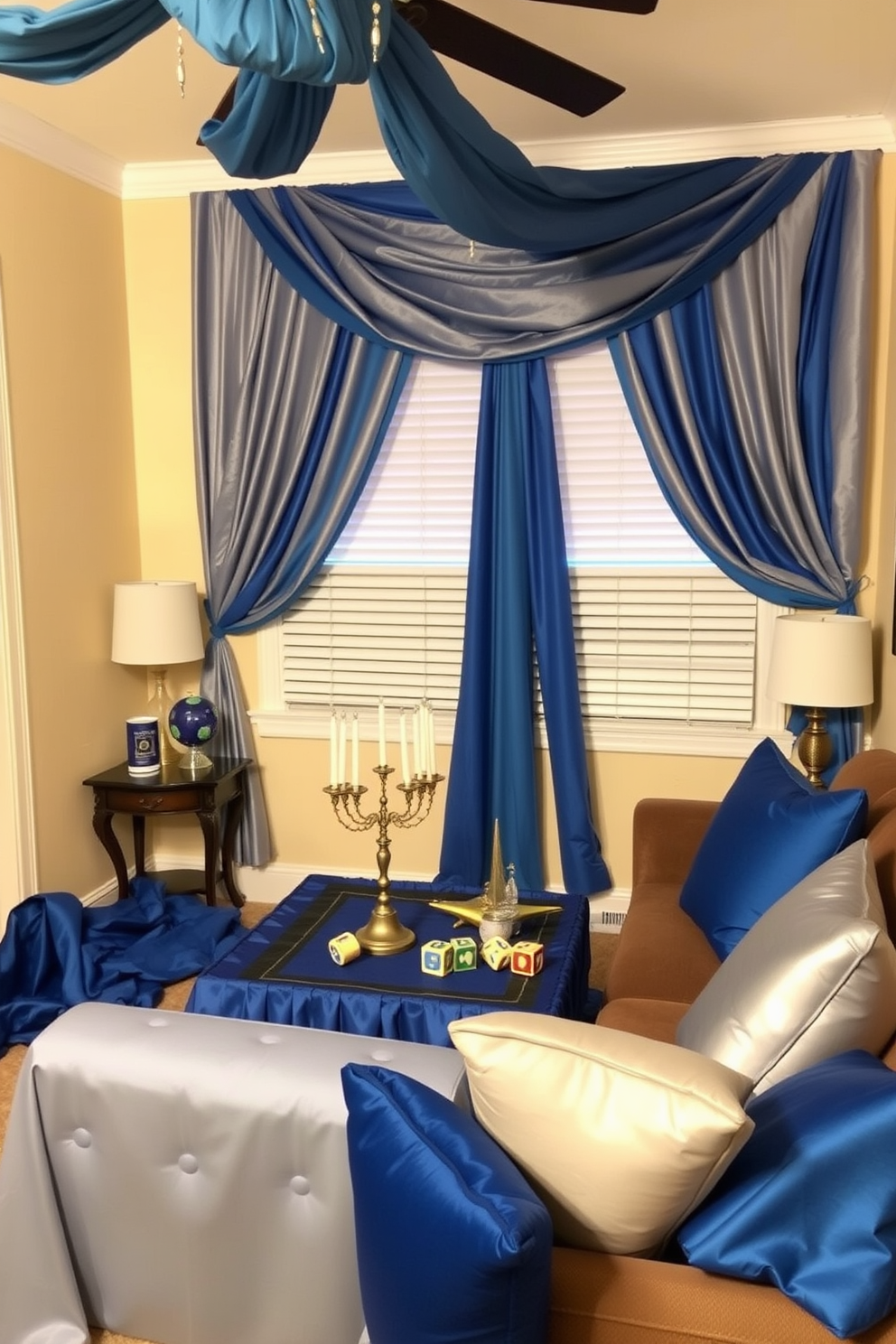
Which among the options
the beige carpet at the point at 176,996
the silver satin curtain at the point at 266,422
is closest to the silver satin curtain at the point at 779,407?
the silver satin curtain at the point at 266,422

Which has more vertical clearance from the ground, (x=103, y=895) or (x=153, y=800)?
(x=153, y=800)

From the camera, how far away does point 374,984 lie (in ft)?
8.66

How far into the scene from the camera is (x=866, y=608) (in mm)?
3926

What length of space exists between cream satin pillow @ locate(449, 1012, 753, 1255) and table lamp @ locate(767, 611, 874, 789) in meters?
2.19

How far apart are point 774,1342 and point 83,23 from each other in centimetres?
212

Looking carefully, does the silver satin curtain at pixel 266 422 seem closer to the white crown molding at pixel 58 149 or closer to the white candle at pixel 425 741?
the white crown molding at pixel 58 149

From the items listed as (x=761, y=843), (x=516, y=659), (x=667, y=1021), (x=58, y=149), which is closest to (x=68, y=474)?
(x=58, y=149)

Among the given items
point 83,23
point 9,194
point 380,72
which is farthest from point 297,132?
point 9,194

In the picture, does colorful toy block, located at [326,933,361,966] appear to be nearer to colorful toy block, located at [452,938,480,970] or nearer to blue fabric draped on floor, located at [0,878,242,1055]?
colorful toy block, located at [452,938,480,970]

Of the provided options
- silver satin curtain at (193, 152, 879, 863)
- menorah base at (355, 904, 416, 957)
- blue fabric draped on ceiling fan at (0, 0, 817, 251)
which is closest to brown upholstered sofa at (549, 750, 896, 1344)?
menorah base at (355, 904, 416, 957)

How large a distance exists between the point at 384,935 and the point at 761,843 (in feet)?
3.12

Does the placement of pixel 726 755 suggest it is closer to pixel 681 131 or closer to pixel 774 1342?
pixel 681 131

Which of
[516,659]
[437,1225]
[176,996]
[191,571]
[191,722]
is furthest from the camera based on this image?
[191,571]

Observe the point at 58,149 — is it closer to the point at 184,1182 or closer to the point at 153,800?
the point at 153,800
